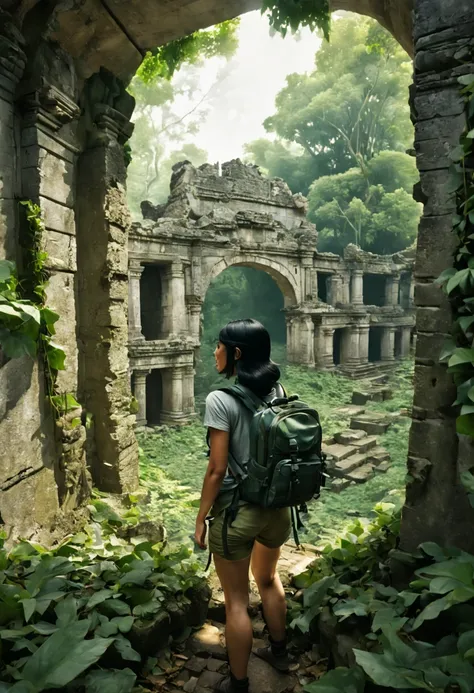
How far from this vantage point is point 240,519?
8.56 feet

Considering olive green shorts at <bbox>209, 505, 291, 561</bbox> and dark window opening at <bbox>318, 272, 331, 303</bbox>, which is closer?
olive green shorts at <bbox>209, 505, 291, 561</bbox>

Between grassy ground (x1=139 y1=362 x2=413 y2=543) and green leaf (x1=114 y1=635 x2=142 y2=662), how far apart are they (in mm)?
1615

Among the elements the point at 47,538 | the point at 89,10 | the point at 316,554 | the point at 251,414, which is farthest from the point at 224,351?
the point at 89,10

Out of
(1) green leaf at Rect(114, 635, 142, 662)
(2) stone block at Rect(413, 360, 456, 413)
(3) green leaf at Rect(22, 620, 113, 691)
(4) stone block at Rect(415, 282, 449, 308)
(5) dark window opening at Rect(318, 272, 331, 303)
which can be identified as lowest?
(1) green leaf at Rect(114, 635, 142, 662)

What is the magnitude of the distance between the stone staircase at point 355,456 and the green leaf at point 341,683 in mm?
6856

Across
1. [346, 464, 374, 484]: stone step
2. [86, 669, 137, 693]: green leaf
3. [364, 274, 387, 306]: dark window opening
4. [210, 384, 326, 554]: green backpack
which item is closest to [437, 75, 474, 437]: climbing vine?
[210, 384, 326, 554]: green backpack

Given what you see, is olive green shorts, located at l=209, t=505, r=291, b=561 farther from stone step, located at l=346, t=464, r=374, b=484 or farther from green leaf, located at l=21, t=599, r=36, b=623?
stone step, located at l=346, t=464, r=374, b=484

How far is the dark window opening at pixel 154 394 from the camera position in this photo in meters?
15.1

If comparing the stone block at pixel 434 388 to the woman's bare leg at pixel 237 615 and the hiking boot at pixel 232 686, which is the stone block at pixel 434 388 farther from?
the hiking boot at pixel 232 686

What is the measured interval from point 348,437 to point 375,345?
13287 millimetres

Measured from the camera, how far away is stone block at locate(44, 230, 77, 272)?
12.8ft

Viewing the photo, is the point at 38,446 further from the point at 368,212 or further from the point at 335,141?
the point at 335,141

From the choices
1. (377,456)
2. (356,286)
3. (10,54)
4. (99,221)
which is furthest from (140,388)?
(356,286)

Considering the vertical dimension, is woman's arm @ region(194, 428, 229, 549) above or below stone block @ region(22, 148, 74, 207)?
below
